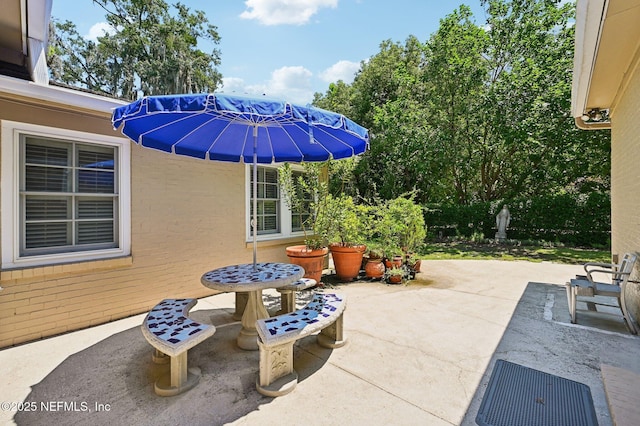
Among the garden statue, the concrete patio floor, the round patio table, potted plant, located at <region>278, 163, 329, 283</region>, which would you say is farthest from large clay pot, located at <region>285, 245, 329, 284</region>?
the garden statue

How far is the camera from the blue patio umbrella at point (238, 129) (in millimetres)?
2402

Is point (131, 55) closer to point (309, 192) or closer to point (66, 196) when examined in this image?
point (309, 192)

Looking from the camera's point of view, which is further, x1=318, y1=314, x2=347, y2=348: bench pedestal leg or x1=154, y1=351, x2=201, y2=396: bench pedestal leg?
x1=318, y1=314, x2=347, y2=348: bench pedestal leg

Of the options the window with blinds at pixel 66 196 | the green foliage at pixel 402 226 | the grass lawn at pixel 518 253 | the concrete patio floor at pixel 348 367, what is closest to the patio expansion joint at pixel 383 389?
the concrete patio floor at pixel 348 367

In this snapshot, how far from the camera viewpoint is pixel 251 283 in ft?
9.72

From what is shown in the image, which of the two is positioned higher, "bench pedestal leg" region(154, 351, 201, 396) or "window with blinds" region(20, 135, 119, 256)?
"window with blinds" region(20, 135, 119, 256)

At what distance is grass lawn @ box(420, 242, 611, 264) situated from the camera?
8.52 metres

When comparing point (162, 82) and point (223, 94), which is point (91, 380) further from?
point (162, 82)

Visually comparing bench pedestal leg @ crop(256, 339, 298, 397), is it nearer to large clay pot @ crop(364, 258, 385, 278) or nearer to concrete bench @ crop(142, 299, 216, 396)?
concrete bench @ crop(142, 299, 216, 396)

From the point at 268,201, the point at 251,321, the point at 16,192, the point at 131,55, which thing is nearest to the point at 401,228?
the point at 268,201

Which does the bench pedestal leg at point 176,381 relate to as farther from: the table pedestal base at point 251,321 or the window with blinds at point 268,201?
the window with blinds at point 268,201

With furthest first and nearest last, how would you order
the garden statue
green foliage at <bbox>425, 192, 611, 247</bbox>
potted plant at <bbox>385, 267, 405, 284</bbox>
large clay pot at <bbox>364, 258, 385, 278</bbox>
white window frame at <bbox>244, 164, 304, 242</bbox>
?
1. the garden statue
2. green foliage at <bbox>425, 192, 611, 247</bbox>
3. large clay pot at <bbox>364, 258, 385, 278</bbox>
4. potted plant at <bbox>385, 267, 405, 284</bbox>
5. white window frame at <bbox>244, 164, 304, 242</bbox>

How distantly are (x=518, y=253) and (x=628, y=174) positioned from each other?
588cm

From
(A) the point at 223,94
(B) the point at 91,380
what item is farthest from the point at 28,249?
(A) the point at 223,94
